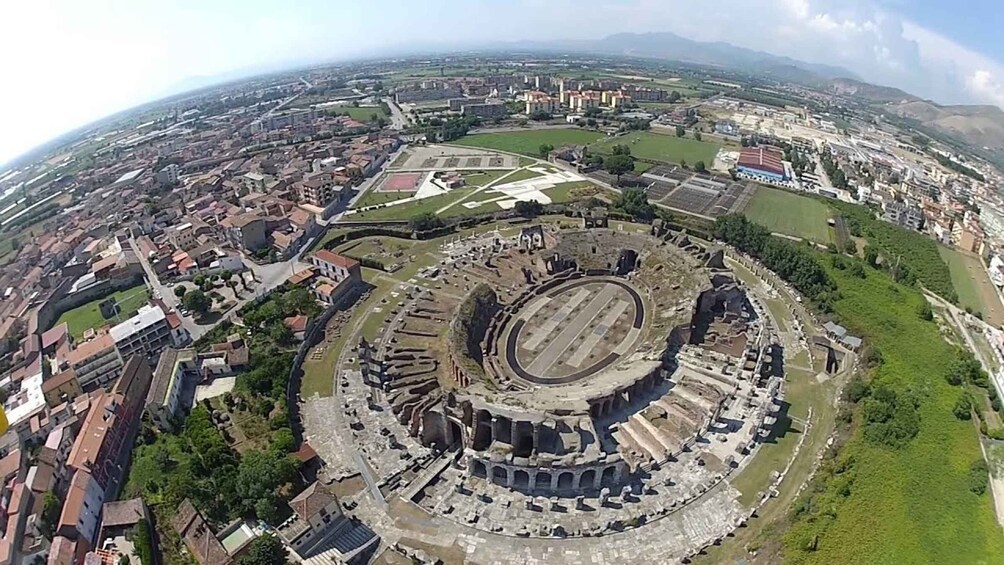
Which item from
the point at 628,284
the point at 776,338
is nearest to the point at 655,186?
the point at 628,284

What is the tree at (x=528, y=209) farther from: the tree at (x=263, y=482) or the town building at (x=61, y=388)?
the town building at (x=61, y=388)

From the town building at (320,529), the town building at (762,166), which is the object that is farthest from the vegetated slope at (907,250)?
the town building at (320,529)

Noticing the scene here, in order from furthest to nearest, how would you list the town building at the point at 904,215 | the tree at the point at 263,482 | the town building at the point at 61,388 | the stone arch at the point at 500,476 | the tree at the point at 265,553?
the town building at the point at 904,215 < the town building at the point at 61,388 < the stone arch at the point at 500,476 < the tree at the point at 263,482 < the tree at the point at 265,553

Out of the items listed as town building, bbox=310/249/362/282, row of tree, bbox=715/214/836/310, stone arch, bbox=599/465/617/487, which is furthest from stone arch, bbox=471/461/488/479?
row of tree, bbox=715/214/836/310

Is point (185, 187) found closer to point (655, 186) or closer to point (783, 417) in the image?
point (655, 186)

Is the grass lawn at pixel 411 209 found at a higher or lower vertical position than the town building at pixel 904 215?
higher
